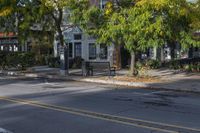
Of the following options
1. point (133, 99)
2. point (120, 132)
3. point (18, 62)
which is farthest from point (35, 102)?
point (18, 62)

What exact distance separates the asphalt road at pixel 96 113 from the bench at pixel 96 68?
1046cm

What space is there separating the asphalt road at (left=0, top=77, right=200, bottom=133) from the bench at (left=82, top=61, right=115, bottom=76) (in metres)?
10.5

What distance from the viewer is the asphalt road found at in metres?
9.84

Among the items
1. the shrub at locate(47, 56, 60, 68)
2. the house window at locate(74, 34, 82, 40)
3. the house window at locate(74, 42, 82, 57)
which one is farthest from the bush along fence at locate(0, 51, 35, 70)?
the house window at locate(74, 34, 82, 40)

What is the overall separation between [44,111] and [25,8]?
55.0ft

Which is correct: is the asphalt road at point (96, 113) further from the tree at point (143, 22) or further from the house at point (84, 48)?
the house at point (84, 48)

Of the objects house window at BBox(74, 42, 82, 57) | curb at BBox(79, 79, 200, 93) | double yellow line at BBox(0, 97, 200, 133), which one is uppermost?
house window at BBox(74, 42, 82, 57)

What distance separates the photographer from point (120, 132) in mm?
9336

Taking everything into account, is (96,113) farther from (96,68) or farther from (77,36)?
(77,36)

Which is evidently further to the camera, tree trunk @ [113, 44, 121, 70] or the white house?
the white house

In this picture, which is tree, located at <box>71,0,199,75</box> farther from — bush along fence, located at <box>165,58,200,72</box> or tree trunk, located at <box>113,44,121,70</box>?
tree trunk, located at <box>113,44,121,70</box>

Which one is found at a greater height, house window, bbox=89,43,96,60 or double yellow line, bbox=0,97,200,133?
house window, bbox=89,43,96,60

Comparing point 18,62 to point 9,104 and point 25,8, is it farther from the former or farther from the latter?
point 9,104

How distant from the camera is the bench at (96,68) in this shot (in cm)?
2772
